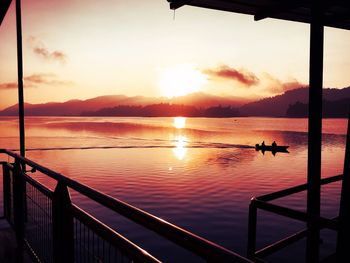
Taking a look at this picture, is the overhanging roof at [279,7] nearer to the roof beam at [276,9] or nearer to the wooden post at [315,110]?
the roof beam at [276,9]

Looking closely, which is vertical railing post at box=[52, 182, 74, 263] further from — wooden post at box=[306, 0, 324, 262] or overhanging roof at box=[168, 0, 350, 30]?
wooden post at box=[306, 0, 324, 262]

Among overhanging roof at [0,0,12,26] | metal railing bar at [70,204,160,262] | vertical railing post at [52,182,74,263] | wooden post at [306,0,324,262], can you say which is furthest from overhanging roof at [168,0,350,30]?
metal railing bar at [70,204,160,262]

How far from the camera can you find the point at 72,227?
9.39 ft

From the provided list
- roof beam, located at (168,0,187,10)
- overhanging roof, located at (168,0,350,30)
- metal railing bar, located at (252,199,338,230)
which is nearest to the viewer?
metal railing bar, located at (252,199,338,230)

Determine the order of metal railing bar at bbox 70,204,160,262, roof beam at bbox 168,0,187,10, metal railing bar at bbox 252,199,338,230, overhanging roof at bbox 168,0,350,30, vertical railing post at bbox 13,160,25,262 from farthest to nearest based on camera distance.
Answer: vertical railing post at bbox 13,160,25,262 < overhanging roof at bbox 168,0,350,30 < roof beam at bbox 168,0,187,10 < metal railing bar at bbox 252,199,338,230 < metal railing bar at bbox 70,204,160,262

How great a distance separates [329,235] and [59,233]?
18.1 meters

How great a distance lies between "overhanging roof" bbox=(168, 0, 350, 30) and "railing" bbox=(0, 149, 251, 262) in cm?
312

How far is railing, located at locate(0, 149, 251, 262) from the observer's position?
1.41 meters

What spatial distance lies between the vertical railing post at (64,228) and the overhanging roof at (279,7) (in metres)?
3.06

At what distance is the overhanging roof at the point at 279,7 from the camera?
16.2 feet

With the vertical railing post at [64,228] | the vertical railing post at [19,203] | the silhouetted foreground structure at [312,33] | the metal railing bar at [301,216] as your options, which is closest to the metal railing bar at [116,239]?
the vertical railing post at [64,228]

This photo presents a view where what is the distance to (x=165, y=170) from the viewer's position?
3875 centimetres

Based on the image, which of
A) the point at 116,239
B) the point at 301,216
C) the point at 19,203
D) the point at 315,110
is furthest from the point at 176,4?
the point at 19,203

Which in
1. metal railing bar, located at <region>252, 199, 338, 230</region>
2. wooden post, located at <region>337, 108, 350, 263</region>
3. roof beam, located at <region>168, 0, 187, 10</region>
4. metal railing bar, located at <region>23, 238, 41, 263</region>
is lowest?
metal railing bar, located at <region>23, 238, 41, 263</region>
